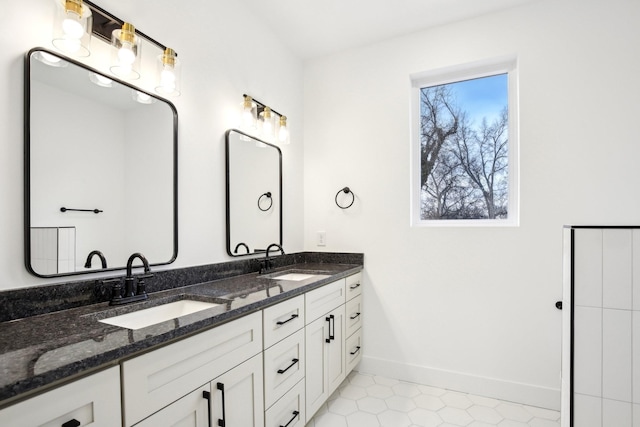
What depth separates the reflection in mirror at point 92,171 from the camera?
120 centimetres

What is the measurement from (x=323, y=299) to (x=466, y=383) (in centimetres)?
124

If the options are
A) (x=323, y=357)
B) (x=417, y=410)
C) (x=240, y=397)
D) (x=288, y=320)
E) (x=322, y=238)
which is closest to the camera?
(x=240, y=397)

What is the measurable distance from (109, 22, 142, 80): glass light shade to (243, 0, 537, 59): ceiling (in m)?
1.07

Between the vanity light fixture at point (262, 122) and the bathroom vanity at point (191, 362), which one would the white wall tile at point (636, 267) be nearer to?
the bathroom vanity at point (191, 362)

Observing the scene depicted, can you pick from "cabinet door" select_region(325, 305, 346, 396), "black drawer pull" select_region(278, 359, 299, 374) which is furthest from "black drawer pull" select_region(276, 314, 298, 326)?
"cabinet door" select_region(325, 305, 346, 396)

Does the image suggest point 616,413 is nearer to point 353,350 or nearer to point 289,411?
point 289,411

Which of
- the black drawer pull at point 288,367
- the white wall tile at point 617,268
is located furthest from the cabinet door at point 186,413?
the white wall tile at point 617,268

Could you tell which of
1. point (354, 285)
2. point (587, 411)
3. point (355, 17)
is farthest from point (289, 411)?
point (355, 17)

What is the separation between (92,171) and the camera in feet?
4.54

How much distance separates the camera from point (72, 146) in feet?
A: 4.32

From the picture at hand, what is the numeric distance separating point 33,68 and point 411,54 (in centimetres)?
230

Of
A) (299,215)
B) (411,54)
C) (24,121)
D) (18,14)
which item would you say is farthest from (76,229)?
(411,54)

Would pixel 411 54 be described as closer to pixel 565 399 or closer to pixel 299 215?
pixel 299 215

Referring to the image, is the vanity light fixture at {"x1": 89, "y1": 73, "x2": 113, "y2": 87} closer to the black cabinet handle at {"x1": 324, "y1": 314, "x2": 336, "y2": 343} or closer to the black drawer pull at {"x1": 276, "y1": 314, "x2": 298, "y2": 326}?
the black drawer pull at {"x1": 276, "y1": 314, "x2": 298, "y2": 326}
